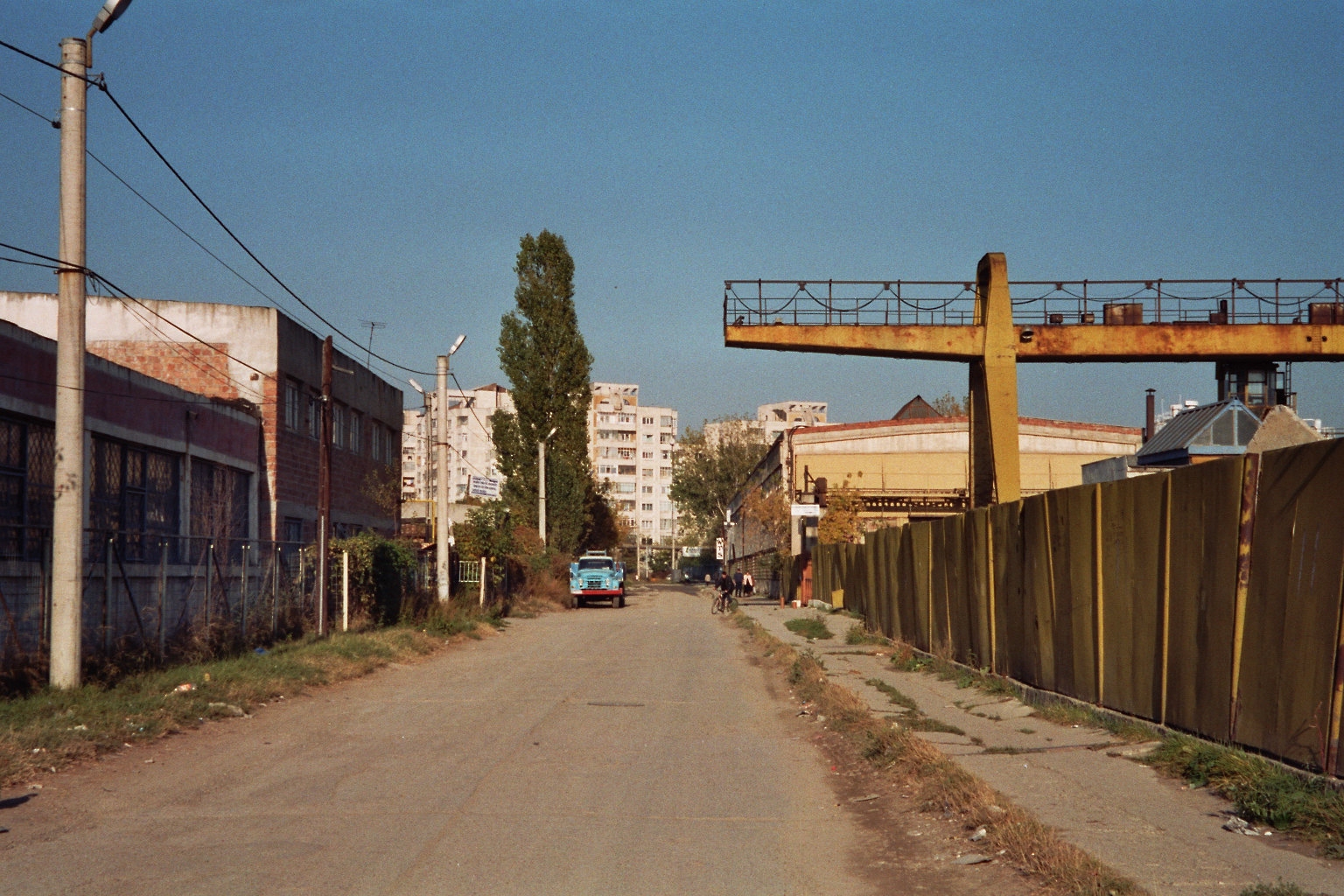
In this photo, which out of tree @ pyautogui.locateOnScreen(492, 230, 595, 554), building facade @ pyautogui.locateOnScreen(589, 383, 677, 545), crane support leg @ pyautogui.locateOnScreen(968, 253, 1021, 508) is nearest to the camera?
crane support leg @ pyautogui.locateOnScreen(968, 253, 1021, 508)

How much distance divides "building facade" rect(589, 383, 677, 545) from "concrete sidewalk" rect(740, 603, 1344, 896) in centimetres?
14767

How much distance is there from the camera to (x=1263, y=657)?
8.09 m

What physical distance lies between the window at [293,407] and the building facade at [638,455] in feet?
420

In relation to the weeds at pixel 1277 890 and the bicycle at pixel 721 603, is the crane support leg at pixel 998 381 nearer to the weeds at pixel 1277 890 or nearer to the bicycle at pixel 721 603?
the bicycle at pixel 721 603

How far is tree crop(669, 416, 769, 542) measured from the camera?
10212cm

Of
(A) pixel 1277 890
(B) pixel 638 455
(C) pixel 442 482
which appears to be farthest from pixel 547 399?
(B) pixel 638 455

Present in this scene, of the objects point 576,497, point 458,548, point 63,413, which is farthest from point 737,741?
point 576,497

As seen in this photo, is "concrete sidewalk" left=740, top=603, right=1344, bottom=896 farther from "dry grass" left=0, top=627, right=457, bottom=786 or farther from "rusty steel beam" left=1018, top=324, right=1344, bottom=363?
"rusty steel beam" left=1018, top=324, right=1344, bottom=363

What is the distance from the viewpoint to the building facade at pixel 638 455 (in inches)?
6526

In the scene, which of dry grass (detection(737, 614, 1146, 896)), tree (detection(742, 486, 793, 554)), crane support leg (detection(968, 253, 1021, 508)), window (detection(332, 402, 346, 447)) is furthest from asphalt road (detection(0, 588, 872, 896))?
tree (detection(742, 486, 793, 554))

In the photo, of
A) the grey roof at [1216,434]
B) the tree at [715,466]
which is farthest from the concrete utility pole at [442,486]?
the tree at [715,466]

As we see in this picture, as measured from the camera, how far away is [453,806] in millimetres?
8422

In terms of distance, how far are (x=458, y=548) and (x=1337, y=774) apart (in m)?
32.7

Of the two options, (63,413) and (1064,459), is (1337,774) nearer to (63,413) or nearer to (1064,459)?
(63,413)
